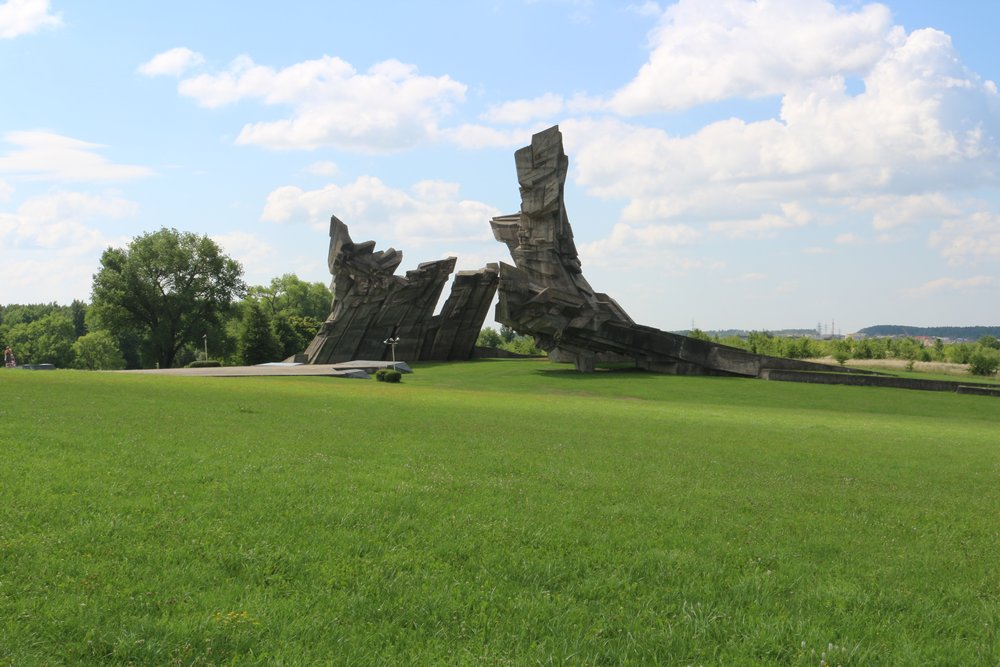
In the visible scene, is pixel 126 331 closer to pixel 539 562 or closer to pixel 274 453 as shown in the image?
pixel 274 453

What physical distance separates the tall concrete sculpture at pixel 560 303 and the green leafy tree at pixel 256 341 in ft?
100

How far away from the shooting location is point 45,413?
13914mm

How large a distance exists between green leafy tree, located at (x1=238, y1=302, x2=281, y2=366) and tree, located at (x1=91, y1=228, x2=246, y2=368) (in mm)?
3284

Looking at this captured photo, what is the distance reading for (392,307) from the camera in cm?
5625

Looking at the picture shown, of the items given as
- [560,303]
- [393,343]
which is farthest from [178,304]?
[560,303]

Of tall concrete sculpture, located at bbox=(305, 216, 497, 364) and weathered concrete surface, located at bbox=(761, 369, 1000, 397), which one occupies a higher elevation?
tall concrete sculpture, located at bbox=(305, 216, 497, 364)

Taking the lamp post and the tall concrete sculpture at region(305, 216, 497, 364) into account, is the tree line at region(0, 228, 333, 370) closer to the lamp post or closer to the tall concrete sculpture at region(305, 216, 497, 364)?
the tall concrete sculpture at region(305, 216, 497, 364)

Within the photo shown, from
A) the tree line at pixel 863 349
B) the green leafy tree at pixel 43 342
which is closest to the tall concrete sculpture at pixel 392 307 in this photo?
the tree line at pixel 863 349

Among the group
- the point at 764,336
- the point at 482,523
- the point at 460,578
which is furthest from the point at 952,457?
the point at 764,336

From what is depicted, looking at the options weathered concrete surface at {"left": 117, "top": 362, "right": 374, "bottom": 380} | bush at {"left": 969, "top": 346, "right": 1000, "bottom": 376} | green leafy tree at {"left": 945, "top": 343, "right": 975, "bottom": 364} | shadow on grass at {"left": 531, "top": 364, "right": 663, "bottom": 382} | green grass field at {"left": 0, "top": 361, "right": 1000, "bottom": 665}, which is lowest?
green grass field at {"left": 0, "top": 361, "right": 1000, "bottom": 665}

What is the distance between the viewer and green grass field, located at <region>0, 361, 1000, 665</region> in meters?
5.58

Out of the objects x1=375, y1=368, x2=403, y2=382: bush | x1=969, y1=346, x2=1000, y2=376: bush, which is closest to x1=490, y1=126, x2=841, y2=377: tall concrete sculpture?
x1=375, y1=368, x2=403, y2=382: bush

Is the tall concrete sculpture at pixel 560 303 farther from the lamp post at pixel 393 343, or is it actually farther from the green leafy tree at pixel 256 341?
the green leafy tree at pixel 256 341

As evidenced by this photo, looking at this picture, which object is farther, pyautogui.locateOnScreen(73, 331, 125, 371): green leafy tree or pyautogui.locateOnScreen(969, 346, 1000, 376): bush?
pyautogui.locateOnScreen(73, 331, 125, 371): green leafy tree
